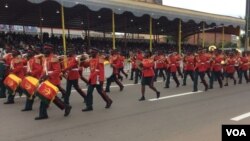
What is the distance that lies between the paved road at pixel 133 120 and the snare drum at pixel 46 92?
1.88 ft

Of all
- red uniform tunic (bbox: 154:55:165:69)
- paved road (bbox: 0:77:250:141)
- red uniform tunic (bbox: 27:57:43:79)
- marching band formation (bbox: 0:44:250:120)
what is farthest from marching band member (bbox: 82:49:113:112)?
red uniform tunic (bbox: 154:55:165:69)

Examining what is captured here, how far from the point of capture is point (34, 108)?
1116cm

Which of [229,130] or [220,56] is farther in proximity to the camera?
[220,56]

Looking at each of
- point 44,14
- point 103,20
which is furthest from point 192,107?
point 103,20

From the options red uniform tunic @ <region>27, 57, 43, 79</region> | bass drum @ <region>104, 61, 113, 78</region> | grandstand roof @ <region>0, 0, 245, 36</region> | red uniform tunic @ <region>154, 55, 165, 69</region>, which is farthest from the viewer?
grandstand roof @ <region>0, 0, 245, 36</region>

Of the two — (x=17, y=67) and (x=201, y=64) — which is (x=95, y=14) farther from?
(x=17, y=67)

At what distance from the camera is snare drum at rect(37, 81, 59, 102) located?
9227 mm

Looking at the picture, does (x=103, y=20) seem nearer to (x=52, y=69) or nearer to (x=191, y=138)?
(x=52, y=69)

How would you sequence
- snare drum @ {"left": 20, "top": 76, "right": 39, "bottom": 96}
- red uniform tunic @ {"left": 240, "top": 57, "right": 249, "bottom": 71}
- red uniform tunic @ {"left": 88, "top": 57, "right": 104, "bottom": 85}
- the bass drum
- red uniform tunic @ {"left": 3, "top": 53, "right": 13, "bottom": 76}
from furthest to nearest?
1. red uniform tunic @ {"left": 240, "top": 57, "right": 249, "bottom": 71}
2. red uniform tunic @ {"left": 3, "top": 53, "right": 13, "bottom": 76}
3. the bass drum
4. red uniform tunic @ {"left": 88, "top": 57, "right": 104, "bottom": 85}
5. snare drum @ {"left": 20, "top": 76, "right": 39, "bottom": 96}

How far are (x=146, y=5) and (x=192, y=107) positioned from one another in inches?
642

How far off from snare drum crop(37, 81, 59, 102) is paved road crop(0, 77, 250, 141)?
1.88 feet

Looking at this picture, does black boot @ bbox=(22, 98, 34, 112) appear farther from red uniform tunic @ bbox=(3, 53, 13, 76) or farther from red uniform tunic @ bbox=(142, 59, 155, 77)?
red uniform tunic @ bbox=(142, 59, 155, 77)

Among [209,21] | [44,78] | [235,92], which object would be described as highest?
[209,21]

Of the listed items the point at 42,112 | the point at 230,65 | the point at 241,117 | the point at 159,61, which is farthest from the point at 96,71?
the point at 230,65
